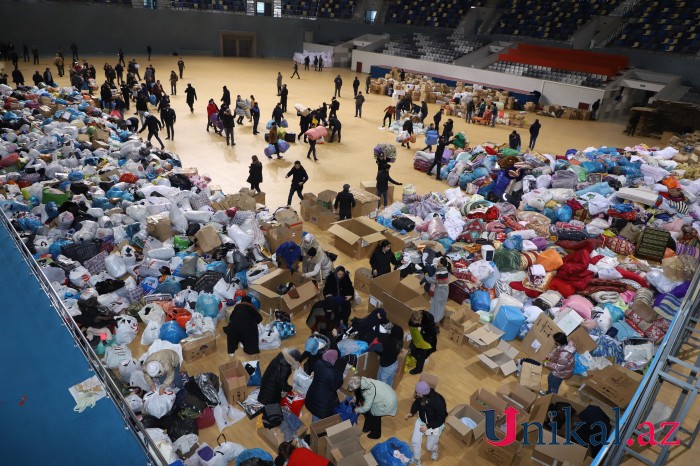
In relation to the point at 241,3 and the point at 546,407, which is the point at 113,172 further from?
the point at 241,3

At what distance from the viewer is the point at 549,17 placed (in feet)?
95.4

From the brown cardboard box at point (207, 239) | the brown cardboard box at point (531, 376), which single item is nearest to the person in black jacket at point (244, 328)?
the brown cardboard box at point (207, 239)

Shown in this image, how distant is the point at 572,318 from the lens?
22.0 feet

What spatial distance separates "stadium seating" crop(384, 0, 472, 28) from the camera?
32.9 meters

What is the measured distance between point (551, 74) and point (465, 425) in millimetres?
24279

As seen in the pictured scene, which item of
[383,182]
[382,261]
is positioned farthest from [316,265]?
[383,182]

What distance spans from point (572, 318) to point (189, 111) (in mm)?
15542

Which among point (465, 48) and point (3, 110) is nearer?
point (3, 110)

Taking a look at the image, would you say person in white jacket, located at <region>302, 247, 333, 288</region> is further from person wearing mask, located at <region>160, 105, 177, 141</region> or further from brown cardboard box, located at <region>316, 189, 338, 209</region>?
person wearing mask, located at <region>160, 105, 177, 141</region>

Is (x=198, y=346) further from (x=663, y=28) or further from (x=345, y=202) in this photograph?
(x=663, y=28)

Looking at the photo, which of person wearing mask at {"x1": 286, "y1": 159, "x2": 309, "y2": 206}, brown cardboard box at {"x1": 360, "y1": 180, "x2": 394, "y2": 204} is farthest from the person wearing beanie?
brown cardboard box at {"x1": 360, "y1": 180, "x2": 394, "y2": 204}

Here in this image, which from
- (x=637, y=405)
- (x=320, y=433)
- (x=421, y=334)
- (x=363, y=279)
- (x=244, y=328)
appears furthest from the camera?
(x=363, y=279)

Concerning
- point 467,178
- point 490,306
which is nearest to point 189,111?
point 467,178

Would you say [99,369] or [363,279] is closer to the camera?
[99,369]
